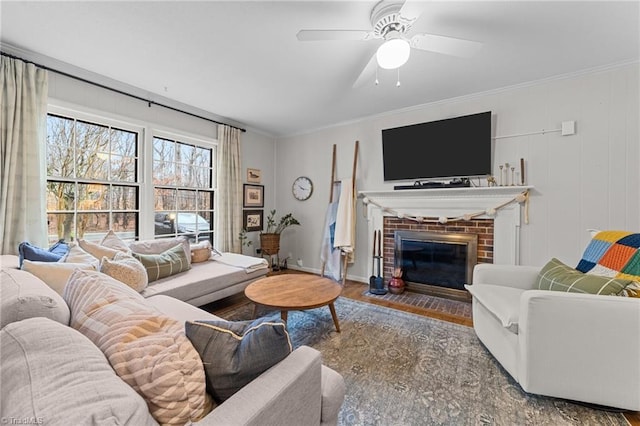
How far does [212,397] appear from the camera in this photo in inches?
32.6

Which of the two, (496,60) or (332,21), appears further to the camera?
(496,60)

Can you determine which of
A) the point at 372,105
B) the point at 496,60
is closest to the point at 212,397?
the point at 496,60

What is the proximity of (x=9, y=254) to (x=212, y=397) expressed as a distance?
2.60 metres

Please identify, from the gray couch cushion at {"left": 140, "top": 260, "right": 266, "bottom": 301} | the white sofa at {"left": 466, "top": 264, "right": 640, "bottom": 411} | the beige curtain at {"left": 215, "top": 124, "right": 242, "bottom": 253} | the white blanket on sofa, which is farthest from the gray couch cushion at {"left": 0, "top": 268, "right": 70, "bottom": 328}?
the beige curtain at {"left": 215, "top": 124, "right": 242, "bottom": 253}

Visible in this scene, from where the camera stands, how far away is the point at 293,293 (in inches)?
84.6

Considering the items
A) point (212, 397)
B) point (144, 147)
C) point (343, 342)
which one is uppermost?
point (144, 147)

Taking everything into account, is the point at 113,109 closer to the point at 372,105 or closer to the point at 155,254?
the point at 155,254

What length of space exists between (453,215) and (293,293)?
215cm

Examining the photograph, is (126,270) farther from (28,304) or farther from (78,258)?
(28,304)

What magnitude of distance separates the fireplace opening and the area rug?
0.84 metres

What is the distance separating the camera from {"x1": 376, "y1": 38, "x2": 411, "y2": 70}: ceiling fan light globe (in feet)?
5.27

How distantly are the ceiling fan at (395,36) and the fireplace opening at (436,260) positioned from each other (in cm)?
208

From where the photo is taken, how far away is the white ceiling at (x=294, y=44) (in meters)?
1.72

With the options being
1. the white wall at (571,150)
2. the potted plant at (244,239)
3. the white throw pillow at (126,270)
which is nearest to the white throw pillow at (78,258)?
the white throw pillow at (126,270)
